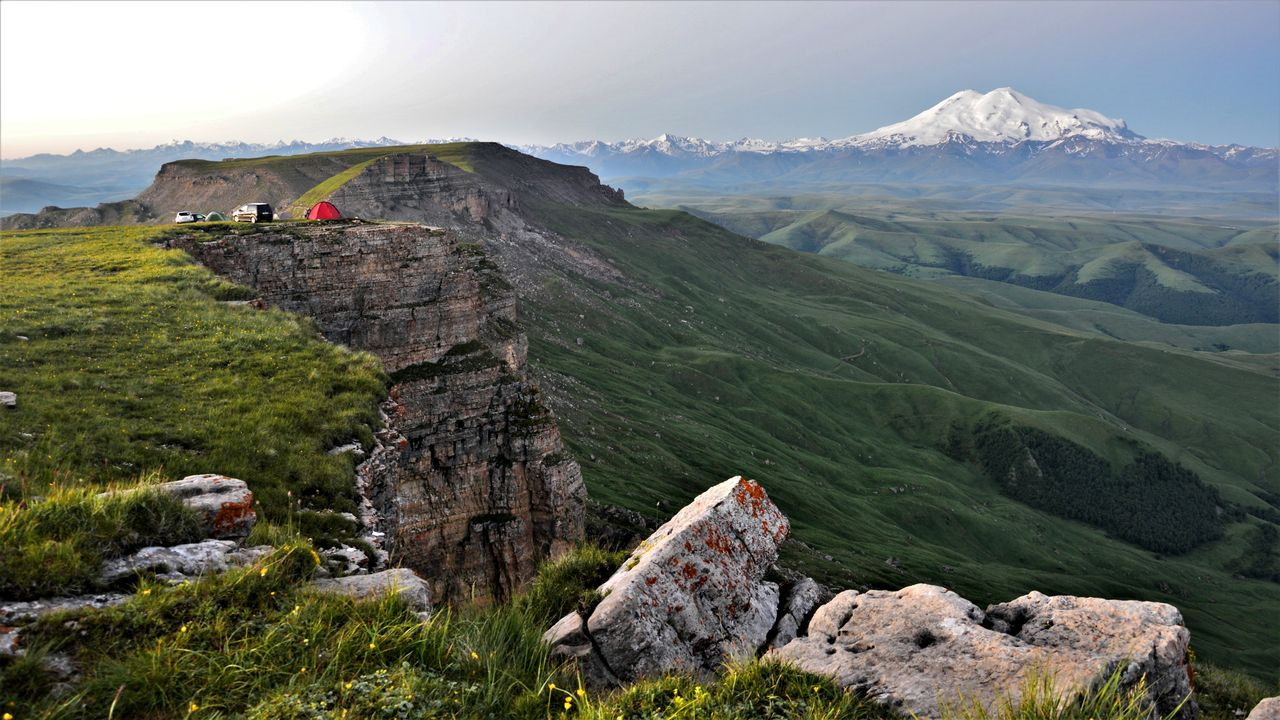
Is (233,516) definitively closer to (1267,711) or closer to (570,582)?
(570,582)

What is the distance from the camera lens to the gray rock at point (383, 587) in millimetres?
8641

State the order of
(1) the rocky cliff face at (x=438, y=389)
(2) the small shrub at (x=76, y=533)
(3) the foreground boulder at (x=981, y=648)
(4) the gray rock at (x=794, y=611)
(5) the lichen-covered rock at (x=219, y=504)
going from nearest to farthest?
(2) the small shrub at (x=76, y=533), (3) the foreground boulder at (x=981, y=648), (5) the lichen-covered rock at (x=219, y=504), (4) the gray rock at (x=794, y=611), (1) the rocky cliff face at (x=438, y=389)

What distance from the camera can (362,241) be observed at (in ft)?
133

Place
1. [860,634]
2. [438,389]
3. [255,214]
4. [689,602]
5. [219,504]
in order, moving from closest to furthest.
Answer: [219,504] → [860,634] → [689,602] → [438,389] → [255,214]

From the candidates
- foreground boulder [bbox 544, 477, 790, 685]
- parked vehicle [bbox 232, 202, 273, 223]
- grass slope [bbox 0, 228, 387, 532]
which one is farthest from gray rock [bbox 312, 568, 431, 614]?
parked vehicle [bbox 232, 202, 273, 223]

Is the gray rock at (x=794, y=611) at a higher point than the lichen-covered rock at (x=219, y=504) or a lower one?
lower

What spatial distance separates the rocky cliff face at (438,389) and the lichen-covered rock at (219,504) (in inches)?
946

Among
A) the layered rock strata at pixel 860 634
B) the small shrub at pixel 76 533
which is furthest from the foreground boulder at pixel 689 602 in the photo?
the small shrub at pixel 76 533

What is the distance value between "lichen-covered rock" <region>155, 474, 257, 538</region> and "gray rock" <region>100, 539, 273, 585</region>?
47cm

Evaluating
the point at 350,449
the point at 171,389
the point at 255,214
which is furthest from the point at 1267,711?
the point at 255,214

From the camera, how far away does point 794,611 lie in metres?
12.4

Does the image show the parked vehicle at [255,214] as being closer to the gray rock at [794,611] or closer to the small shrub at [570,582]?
the small shrub at [570,582]

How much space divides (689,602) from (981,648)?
4.64 m

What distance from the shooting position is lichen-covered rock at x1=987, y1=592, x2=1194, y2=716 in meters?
9.17
